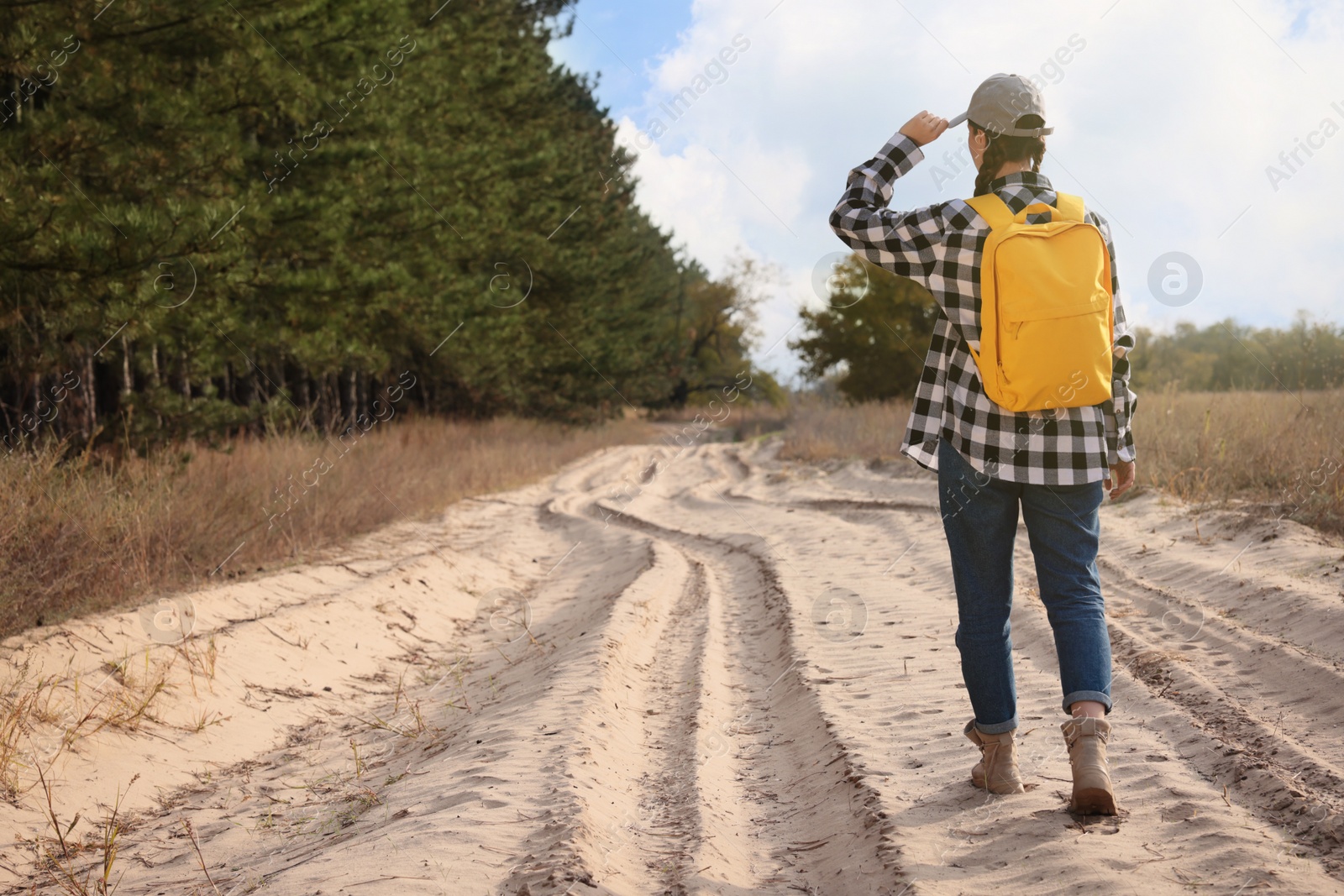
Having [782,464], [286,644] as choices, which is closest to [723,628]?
[286,644]

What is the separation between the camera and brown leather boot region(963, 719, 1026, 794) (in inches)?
124

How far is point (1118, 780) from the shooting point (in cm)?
327

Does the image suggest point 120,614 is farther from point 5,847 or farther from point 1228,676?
point 1228,676

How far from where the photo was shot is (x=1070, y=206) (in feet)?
9.39

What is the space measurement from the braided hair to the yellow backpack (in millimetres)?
270

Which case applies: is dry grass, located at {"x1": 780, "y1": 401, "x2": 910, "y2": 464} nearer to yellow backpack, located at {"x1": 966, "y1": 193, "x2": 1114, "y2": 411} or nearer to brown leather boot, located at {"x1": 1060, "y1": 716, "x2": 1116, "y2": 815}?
brown leather boot, located at {"x1": 1060, "y1": 716, "x2": 1116, "y2": 815}

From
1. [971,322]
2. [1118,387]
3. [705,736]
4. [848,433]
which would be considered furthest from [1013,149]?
[848,433]

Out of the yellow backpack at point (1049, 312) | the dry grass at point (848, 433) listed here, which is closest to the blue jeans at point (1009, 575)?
the yellow backpack at point (1049, 312)

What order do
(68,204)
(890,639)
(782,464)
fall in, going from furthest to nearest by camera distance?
(782,464) < (68,204) < (890,639)

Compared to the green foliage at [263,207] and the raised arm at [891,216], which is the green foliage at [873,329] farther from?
the raised arm at [891,216]

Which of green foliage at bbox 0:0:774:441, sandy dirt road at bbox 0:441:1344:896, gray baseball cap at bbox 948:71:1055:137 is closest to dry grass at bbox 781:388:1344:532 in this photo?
sandy dirt road at bbox 0:441:1344:896

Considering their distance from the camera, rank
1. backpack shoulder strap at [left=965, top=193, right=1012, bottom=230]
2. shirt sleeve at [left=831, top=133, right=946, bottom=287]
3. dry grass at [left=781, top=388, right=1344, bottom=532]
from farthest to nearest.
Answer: dry grass at [left=781, top=388, right=1344, bottom=532] → shirt sleeve at [left=831, top=133, right=946, bottom=287] → backpack shoulder strap at [left=965, top=193, right=1012, bottom=230]

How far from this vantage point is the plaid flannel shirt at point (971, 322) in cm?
288

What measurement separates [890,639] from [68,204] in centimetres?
642
